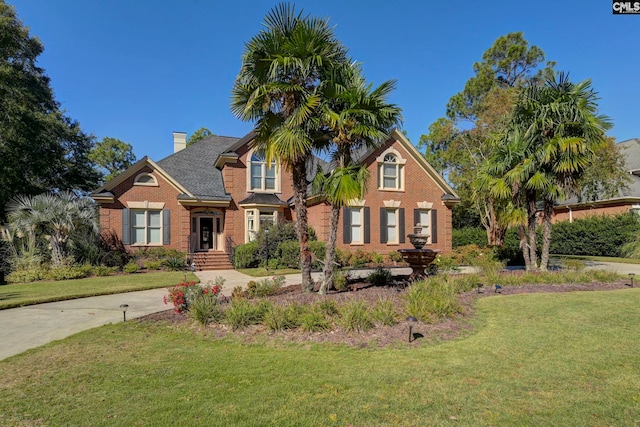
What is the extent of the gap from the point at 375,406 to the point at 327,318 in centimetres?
285

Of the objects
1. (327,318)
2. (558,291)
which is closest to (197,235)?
(327,318)

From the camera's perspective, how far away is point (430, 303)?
693 cm

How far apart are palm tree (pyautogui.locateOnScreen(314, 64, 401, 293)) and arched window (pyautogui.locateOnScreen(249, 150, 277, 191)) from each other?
11.8 metres

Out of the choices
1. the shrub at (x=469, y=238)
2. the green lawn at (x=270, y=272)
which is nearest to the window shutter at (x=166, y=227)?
the green lawn at (x=270, y=272)

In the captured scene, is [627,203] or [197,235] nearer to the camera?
[197,235]

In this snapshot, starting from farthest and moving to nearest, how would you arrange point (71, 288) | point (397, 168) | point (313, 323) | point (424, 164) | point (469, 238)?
point (469, 238) < point (424, 164) < point (397, 168) < point (71, 288) < point (313, 323)

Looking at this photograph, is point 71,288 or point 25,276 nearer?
point 71,288

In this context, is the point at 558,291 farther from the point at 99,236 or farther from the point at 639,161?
the point at 639,161

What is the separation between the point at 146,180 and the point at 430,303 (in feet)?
53.2

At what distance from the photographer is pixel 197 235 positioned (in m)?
19.8

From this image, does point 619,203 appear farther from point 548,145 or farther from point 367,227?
point 367,227

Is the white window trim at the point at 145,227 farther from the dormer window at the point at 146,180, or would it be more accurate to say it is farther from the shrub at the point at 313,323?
the shrub at the point at 313,323

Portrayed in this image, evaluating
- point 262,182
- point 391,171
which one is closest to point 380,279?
point 391,171

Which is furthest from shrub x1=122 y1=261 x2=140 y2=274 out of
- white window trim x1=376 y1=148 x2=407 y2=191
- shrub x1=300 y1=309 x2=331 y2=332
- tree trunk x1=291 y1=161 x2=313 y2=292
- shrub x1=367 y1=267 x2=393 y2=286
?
white window trim x1=376 y1=148 x2=407 y2=191
